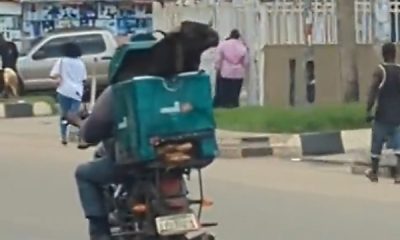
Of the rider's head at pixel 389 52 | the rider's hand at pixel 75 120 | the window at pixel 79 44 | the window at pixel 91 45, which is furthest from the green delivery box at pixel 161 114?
the window at pixel 91 45

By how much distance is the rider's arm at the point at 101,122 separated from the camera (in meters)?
8.17

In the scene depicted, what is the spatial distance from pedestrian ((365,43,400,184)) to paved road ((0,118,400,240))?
533 millimetres

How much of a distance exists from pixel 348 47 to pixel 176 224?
14.6 m

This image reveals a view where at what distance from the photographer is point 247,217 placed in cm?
1244

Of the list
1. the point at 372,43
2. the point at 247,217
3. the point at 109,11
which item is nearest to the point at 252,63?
the point at 372,43

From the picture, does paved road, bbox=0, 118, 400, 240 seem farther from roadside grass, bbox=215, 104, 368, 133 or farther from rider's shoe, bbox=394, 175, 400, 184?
roadside grass, bbox=215, 104, 368, 133

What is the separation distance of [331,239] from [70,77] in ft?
31.2

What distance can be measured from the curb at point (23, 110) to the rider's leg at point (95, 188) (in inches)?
762

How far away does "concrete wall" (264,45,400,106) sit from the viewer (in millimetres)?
24219

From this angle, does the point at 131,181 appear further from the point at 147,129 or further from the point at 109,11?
the point at 109,11

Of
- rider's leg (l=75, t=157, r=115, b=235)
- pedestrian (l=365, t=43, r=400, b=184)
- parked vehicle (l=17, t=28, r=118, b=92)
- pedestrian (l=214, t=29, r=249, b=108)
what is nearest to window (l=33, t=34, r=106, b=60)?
parked vehicle (l=17, t=28, r=118, b=92)

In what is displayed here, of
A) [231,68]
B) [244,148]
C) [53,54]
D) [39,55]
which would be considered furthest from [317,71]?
[39,55]

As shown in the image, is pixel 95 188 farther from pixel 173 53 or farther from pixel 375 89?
pixel 375 89

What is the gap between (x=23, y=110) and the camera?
2770cm
